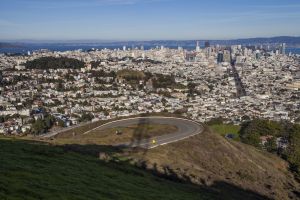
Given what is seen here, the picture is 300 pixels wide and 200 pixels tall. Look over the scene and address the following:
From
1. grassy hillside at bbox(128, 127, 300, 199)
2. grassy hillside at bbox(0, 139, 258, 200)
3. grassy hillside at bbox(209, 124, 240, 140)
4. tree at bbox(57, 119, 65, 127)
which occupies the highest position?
grassy hillside at bbox(0, 139, 258, 200)

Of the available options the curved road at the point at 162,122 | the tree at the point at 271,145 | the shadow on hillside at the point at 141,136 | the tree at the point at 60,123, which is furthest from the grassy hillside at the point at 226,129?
the shadow on hillside at the point at 141,136

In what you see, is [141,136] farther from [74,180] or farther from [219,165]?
[74,180]

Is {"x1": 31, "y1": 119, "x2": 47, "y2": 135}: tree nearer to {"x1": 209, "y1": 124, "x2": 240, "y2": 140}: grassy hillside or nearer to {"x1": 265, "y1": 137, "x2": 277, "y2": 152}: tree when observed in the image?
{"x1": 209, "y1": 124, "x2": 240, "y2": 140}: grassy hillside

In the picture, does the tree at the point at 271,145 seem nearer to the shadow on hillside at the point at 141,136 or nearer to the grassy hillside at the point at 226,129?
the grassy hillside at the point at 226,129

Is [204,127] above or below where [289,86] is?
above

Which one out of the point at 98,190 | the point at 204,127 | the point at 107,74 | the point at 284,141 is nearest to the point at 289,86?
the point at 107,74

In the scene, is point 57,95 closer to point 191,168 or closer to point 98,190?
point 191,168

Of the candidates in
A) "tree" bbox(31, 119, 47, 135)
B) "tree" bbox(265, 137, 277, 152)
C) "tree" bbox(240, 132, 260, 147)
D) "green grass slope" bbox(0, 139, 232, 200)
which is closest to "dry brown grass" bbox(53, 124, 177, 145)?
"green grass slope" bbox(0, 139, 232, 200)
